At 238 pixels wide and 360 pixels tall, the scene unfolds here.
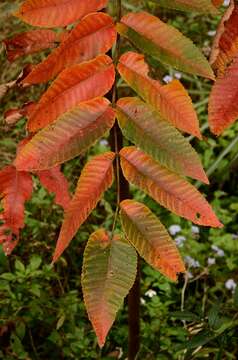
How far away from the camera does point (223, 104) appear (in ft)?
3.20

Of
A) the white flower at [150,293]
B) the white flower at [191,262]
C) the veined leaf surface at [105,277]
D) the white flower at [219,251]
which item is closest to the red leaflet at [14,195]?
the veined leaf surface at [105,277]

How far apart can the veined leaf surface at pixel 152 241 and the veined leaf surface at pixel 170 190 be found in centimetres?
4

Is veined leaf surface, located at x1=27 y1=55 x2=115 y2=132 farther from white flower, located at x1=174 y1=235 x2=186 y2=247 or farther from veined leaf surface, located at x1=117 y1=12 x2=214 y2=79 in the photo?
white flower, located at x1=174 y1=235 x2=186 y2=247

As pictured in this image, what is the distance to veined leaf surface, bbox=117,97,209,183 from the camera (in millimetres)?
955

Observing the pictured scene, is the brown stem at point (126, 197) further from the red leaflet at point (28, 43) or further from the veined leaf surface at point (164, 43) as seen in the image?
the red leaflet at point (28, 43)

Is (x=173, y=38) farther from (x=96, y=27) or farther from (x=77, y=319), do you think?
(x=77, y=319)

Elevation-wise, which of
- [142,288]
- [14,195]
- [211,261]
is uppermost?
[14,195]

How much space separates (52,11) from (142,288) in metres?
1.69

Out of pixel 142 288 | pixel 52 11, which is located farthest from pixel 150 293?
pixel 52 11

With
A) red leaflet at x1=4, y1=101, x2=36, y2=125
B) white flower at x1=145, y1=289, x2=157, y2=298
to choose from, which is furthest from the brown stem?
white flower at x1=145, y1=289, x2=157, y2=298

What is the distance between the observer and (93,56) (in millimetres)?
1053

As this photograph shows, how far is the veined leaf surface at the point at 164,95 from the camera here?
3.17ft

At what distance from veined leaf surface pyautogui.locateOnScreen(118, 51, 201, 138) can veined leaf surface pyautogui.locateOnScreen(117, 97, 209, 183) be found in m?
0.01

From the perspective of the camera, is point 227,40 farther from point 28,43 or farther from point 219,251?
point 219,251
